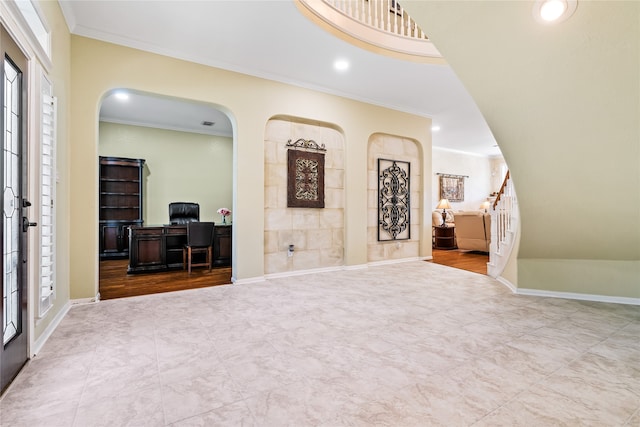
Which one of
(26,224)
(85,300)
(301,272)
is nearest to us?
(26,224)

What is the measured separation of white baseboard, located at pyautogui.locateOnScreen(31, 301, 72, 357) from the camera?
6.52 ft

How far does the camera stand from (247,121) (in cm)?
396

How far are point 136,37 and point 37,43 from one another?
1450 mm

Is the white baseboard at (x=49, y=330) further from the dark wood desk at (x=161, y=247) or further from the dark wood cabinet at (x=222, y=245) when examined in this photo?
the dark wood cabinet at (x=222, y=245)

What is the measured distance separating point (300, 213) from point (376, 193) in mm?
1542

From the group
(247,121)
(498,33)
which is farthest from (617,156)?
(247,121)

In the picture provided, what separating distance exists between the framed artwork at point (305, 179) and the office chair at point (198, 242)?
1.57 metres

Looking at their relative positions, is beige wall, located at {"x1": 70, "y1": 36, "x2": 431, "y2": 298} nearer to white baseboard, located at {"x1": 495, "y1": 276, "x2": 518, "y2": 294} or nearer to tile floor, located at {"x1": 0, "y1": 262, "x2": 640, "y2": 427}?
tile floor, located at {"x1": 0, "y1": 262, "x2": 640, "y2": 427}

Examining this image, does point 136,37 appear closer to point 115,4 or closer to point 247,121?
point 115,4

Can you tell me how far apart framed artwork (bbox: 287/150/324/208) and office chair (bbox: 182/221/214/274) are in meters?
1.57

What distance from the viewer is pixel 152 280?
414 centimetres

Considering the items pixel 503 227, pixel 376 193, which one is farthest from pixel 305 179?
pixel 503 227

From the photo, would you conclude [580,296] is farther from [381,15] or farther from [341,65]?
[381,15]

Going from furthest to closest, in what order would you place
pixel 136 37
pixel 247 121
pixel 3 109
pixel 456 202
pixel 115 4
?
pixel 456 202
pixel 247 121
pixel 136 37
pixel 115 4
pixel 3 109
